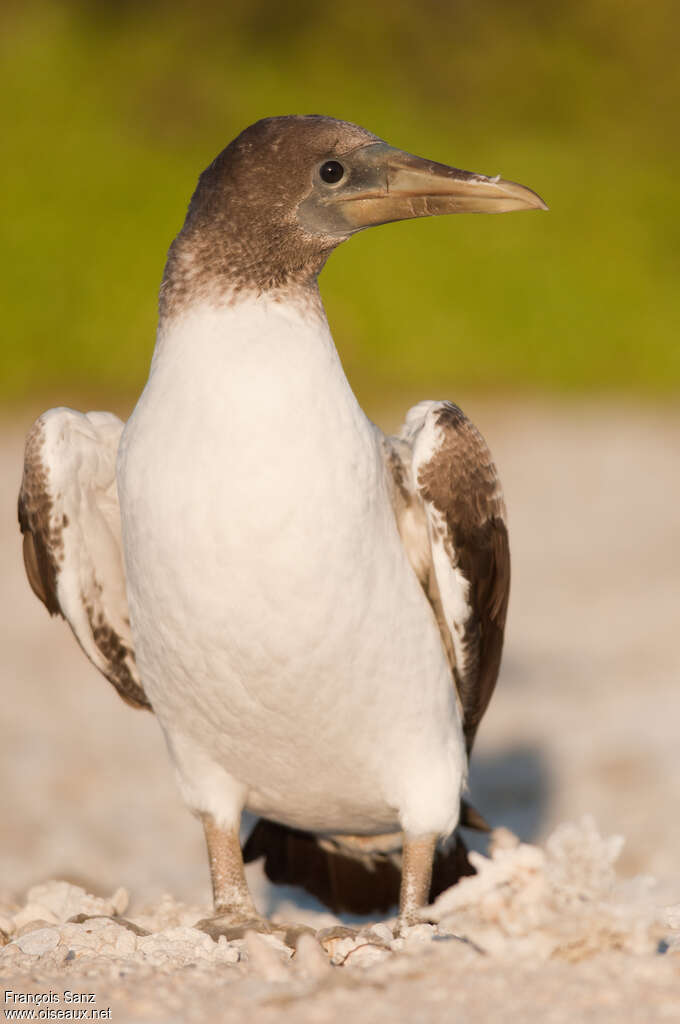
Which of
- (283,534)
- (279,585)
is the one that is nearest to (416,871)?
(279,585)

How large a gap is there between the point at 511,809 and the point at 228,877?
378cm

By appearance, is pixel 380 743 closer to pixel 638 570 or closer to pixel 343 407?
pixel 343 407

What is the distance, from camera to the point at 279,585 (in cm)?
470

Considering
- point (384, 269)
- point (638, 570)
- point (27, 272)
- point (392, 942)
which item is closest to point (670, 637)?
point (638, 570)

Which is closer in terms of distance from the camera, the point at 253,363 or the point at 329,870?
the point at 253,363

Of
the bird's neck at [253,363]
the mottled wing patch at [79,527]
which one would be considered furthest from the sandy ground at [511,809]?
the bird's neck at [253,363]

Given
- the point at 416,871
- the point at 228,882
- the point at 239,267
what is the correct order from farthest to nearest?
the point at 228,882
the point at 416,871
the point at 239,267

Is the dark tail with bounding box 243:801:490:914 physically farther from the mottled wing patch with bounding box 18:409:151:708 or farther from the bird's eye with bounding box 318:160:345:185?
the bird's eye with bounding box 318:160:345:185

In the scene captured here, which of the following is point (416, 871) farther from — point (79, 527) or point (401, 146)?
point (401, 146)

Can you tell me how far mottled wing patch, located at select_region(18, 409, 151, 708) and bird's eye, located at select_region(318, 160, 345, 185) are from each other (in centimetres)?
124

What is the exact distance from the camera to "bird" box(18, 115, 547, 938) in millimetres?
4676

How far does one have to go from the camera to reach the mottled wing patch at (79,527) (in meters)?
5.36

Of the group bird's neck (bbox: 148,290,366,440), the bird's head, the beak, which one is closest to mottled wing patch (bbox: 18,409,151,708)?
bird's neck (bbox: 148,290,366,440)

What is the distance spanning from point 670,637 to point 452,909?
832 centimetres
